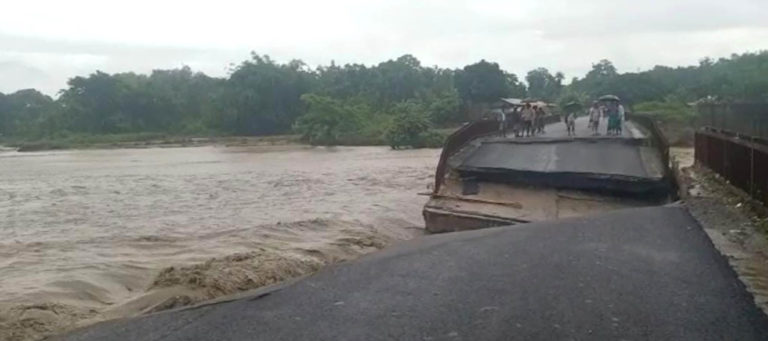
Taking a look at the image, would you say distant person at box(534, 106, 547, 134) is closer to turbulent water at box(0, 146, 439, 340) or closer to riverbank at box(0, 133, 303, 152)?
turbulent water at box(0, 146, 439, 340)

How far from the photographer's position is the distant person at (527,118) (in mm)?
25797

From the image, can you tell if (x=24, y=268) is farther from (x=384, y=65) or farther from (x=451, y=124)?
(x=384, y=65)

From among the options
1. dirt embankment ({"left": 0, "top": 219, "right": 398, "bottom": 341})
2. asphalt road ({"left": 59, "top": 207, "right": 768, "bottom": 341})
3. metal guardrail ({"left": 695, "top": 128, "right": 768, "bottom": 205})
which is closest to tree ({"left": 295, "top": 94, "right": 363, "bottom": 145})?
metal guardrail ({"left": 695, "top": 128, "right": 768, "bottom": 205})

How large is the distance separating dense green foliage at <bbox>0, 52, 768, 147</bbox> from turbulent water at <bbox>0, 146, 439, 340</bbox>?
106 ft

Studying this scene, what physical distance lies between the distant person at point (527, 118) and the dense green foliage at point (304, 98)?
34961mm

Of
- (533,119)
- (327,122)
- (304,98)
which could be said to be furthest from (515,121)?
(304,98)

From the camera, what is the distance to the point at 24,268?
1320 centimetres

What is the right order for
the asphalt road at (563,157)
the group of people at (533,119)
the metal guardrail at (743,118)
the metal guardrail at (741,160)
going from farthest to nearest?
the group of people at (533,119), the asphalt road at (563,157), the metal guardrail at (743,118), the metal guardrail at (741,160)

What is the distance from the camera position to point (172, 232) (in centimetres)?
1761

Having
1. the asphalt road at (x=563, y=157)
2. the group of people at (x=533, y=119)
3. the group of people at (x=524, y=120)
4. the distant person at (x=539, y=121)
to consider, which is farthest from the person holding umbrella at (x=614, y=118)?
the asphalt road at (x=563, y=157)

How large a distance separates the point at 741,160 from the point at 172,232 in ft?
38.9

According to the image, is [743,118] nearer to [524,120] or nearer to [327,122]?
[524,120]

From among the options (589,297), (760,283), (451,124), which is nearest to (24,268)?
(589,297)

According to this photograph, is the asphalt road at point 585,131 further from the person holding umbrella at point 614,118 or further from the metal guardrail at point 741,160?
the metal guardrail at point 741,160
